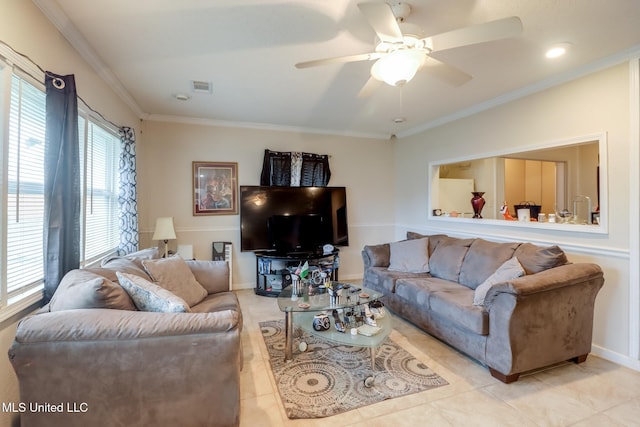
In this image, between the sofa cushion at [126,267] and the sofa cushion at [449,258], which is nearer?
the sofa cushion at [126,267]

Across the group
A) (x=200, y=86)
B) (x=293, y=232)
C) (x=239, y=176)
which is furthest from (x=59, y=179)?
(x=293, y=232)

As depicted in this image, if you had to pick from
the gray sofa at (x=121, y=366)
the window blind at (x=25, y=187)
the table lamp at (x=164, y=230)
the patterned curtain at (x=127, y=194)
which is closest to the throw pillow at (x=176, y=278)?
the window blind at (x=25, y=187)

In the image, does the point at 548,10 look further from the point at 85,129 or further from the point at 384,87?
the point at 85,129

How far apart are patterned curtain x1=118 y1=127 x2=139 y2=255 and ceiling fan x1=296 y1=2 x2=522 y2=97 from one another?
2.44 m

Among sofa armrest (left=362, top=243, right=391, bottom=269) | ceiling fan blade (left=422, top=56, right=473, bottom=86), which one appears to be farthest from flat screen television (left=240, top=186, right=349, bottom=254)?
ceiling fan blade (left=422, top=56, right=473, bottom=86)

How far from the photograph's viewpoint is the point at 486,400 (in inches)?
80.9

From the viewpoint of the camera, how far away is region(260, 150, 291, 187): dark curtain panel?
15.5ft

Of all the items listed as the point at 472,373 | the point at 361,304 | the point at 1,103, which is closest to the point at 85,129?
the point at 1,103

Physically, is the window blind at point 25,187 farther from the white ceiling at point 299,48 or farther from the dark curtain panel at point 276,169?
the dark curtain panel at point 276,169

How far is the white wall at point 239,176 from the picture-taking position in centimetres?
438

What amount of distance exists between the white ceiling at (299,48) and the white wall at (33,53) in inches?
3.3

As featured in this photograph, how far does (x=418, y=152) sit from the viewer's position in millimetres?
4996

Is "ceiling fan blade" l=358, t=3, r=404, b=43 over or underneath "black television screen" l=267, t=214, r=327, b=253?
over

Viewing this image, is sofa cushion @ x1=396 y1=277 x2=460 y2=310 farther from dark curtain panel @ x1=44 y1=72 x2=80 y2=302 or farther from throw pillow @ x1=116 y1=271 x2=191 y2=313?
dark curtain panel @ x1=44 y1=72 x2=80 y2=302
